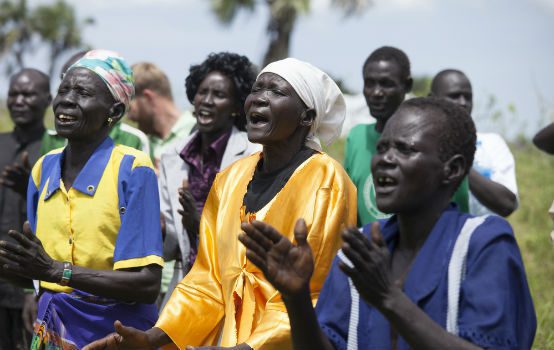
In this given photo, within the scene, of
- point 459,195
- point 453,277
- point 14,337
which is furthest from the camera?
point 14,337

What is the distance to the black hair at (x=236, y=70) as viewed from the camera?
5.68 m

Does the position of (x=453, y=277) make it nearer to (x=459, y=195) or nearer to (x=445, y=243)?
(x=445, y=243)

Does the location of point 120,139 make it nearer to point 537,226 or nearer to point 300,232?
point 300,232

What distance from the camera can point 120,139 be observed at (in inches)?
252

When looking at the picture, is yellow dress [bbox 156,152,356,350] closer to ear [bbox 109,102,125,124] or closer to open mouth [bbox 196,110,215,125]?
ear [bbox 109,102,125,124]

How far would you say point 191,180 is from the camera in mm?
5578

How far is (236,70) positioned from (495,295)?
10.7ft

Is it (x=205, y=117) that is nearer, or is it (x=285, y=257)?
(x=285, y=257)

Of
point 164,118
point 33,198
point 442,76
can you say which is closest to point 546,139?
point 442,76

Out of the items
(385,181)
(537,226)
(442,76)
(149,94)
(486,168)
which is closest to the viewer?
(385,181)

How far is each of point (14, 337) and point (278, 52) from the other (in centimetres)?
1888

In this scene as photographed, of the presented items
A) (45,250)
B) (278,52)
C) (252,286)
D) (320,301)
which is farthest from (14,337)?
(278,52)

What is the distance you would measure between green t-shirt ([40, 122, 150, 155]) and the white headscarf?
219 centimetres

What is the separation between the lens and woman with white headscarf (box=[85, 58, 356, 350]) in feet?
12.6
